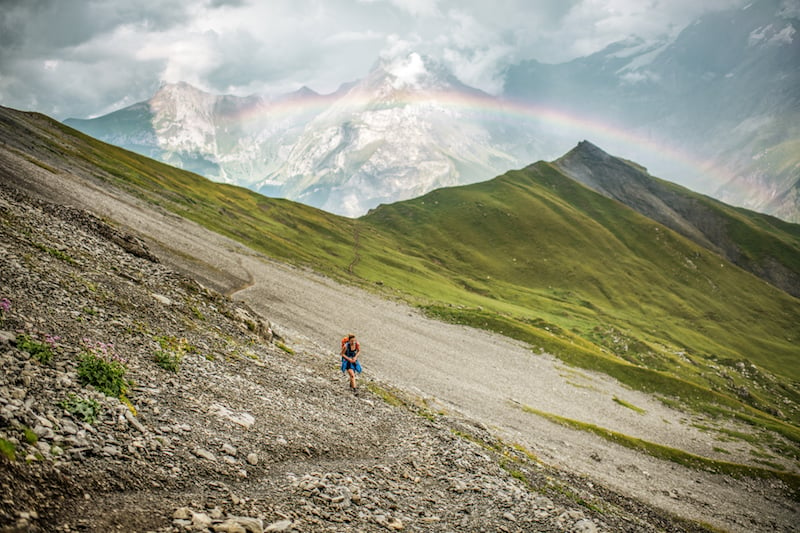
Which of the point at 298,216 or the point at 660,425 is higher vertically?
the point at 298,216

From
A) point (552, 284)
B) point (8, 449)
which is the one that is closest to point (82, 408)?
point (8, 449)

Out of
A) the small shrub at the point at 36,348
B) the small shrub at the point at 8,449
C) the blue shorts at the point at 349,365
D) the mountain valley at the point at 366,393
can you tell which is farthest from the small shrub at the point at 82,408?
the blue shorts at the point at 349,365

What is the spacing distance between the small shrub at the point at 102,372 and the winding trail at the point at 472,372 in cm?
1552

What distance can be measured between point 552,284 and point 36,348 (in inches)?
6404

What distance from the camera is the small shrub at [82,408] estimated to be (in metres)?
10.5

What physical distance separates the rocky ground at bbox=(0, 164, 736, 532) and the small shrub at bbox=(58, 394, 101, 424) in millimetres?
37

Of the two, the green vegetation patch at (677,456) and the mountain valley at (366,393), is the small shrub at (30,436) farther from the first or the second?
the green vegetation patch at (677,456)

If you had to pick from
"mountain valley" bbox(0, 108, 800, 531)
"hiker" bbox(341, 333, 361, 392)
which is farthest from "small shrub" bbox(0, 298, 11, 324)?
"hiker" bbox(341, 333, 361, 392)

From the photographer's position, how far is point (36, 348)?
39.5 ft

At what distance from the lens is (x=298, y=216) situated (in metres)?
160

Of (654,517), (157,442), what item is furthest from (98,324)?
(654,517)

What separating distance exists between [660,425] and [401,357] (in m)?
32.9

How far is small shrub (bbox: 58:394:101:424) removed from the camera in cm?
1052

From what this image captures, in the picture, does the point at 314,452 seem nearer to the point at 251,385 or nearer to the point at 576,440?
the point at 251,385
